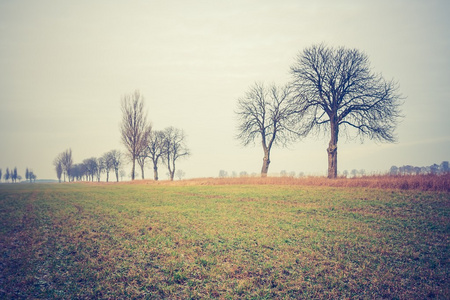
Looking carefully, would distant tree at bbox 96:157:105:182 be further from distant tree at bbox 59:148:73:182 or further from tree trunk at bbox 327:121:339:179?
tree trunk at bbox 327:121:339:179

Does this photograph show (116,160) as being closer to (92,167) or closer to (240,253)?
(92,167)

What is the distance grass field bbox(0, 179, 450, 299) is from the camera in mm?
5492

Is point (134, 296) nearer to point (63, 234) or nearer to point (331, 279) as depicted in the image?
point (331, 279)

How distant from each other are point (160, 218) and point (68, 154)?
113m

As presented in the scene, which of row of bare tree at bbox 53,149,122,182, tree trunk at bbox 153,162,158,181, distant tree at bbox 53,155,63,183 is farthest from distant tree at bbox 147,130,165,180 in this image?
distant tree at bbox 53,155,63,183

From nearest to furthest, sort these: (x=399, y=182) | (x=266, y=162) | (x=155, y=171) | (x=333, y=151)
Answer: (x=399, y=182), (x=333, y=151), (x=266, y=162), (x=155, y=171)

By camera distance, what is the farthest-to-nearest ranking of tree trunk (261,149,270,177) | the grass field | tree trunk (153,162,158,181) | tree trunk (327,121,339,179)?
1. tree trunk (153,162,158,181)
2. tree trunk (261,149,270,177)
3. tree trunk (327,121,339,179)
4. the grass field

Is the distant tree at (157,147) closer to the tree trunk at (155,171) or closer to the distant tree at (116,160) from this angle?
the tree trunk at (155,171)

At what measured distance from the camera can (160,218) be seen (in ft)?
39.4

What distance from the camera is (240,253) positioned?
24.0ft

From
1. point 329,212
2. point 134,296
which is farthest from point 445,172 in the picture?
point 134,296

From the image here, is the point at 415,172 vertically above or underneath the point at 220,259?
above

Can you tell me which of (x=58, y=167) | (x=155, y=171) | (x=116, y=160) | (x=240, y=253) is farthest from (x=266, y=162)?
(x=58, y=167)

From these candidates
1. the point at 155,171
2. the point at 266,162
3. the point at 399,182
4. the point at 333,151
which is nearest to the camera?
the point at 399,182
